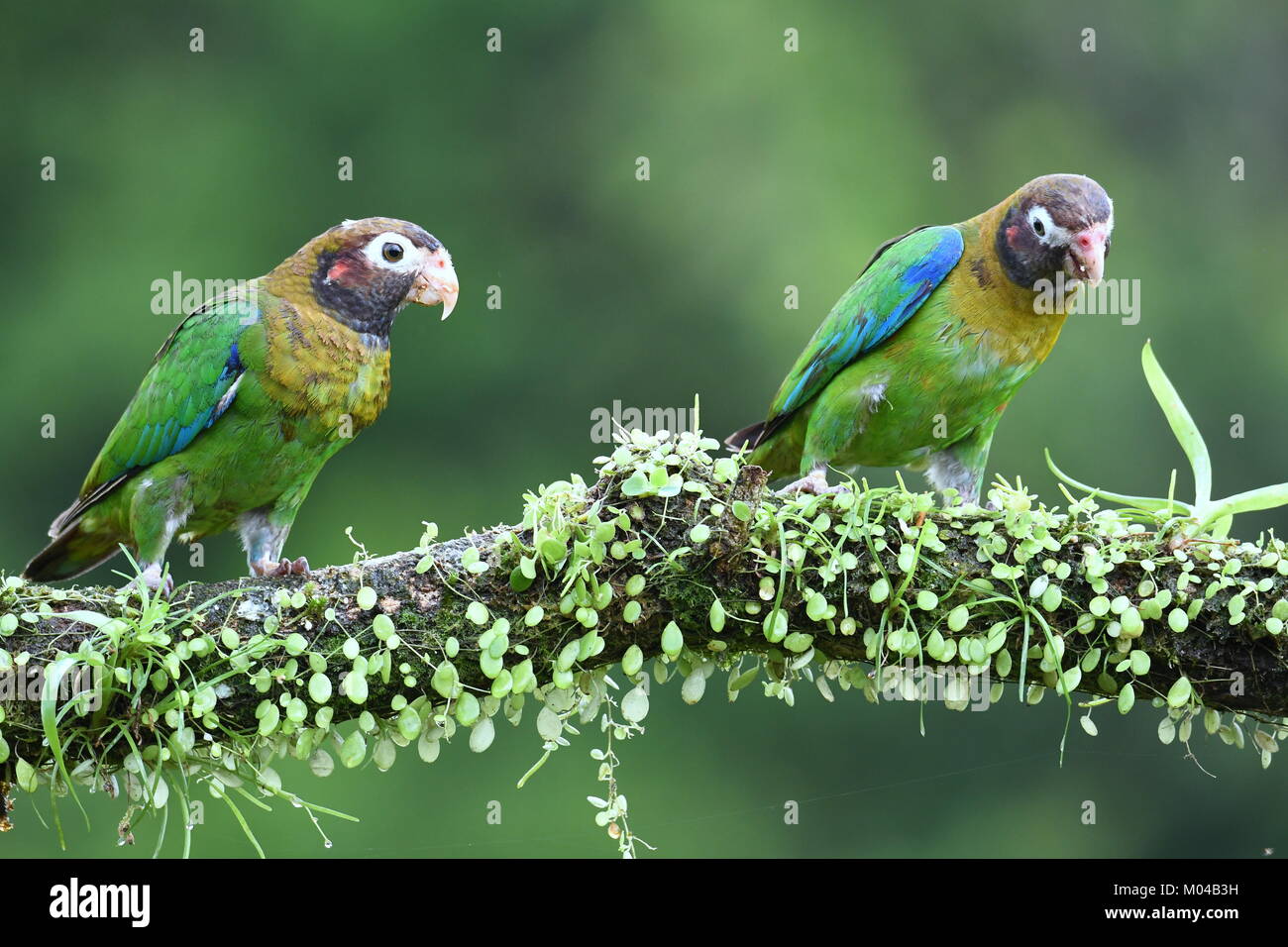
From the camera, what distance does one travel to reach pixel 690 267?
386 inches

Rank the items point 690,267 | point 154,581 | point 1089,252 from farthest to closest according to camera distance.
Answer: point 690,267 → point 1089,252 → point 154,581

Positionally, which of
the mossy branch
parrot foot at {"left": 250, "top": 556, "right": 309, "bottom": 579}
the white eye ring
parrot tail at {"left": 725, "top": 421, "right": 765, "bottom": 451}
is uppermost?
the white eye ring

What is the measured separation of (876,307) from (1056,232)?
0.59 m

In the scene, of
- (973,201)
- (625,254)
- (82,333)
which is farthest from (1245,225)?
(82,333)

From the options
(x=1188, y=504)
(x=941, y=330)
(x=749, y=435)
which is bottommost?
(x=1188, y=504)

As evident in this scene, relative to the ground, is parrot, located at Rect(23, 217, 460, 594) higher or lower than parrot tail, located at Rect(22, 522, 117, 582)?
higher

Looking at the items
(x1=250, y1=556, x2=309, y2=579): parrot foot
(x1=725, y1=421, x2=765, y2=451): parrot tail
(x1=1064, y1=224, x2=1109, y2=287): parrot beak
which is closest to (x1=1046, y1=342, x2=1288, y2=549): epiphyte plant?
(x1=1064, y1=224, x2=1109, y2=287): parrot beak

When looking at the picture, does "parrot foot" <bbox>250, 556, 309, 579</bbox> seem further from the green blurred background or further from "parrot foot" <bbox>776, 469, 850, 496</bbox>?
the green blurred background

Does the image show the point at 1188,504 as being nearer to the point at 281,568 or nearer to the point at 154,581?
the point at 281,568

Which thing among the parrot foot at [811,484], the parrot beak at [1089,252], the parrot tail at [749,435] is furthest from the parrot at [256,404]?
the parrot beak at [1089,252]

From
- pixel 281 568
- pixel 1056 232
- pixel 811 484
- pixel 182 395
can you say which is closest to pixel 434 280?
pixel 182 395

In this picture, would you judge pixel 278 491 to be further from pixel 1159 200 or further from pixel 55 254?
pixel 1159 200

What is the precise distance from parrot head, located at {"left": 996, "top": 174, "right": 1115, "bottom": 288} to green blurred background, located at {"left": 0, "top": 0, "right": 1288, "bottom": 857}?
4.33 m

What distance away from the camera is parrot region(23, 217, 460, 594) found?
14.0 feet
